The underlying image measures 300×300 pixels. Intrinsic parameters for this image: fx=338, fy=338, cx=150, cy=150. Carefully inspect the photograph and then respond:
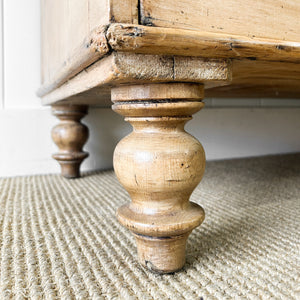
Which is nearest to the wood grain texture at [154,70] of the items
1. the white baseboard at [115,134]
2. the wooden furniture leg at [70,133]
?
the wooden furniture leg at [70,133]

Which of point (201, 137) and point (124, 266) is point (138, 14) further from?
point (201, 137)

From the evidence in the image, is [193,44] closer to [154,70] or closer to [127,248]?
[154,70]

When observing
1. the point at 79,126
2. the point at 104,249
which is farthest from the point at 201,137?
the point at 104,249

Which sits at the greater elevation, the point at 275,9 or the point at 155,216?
the point at 275,9

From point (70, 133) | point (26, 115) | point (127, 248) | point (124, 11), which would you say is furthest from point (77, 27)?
point (26, 115)

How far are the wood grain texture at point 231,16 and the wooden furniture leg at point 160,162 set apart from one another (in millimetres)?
60

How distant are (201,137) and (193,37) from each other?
0.86 metres

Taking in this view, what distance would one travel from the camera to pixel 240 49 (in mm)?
337

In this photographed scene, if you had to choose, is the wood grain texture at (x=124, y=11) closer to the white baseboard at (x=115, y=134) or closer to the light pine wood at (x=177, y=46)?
the light pine wood at (x=177, y=46)

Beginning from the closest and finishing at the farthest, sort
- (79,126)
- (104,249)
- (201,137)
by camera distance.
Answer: (104,249), (79,126), (201,137)

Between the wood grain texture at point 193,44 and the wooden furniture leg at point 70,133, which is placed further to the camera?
the wooden furniture leg at point 70,133

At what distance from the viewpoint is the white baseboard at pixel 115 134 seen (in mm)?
923

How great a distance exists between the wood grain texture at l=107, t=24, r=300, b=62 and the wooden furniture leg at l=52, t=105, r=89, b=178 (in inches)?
22.0

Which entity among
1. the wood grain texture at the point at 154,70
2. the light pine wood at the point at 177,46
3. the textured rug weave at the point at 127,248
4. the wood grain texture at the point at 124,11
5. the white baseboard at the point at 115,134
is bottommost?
the textured rug weave at the point at 127,248
